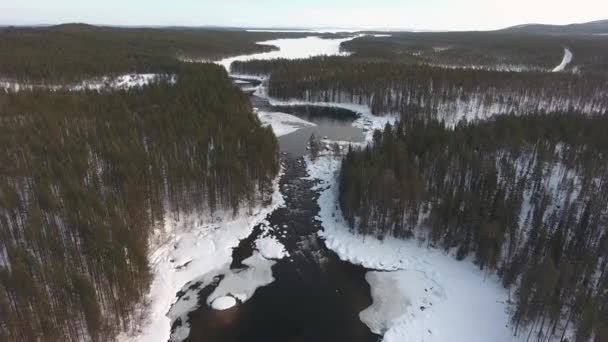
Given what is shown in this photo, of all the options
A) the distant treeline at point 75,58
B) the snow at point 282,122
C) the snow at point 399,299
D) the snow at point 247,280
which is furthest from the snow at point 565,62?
the snow at point 247,280

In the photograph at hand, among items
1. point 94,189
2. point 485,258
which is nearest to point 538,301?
point 485,258

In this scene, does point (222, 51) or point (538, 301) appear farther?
point (222, 51)

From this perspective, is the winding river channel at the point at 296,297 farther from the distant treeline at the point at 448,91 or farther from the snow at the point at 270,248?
the distant treeline at the point at 448,91

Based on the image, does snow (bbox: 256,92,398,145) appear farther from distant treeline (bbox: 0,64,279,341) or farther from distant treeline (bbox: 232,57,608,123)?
distant treeline (bbox: 0,64,279,341)

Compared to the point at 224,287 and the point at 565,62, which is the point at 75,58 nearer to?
the point at 224,287

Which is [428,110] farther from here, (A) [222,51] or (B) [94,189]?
(A) [222,51]

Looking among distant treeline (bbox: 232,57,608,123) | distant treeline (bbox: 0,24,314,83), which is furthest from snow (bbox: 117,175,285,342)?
distant treeline (bbox: 0,24,314,83)
